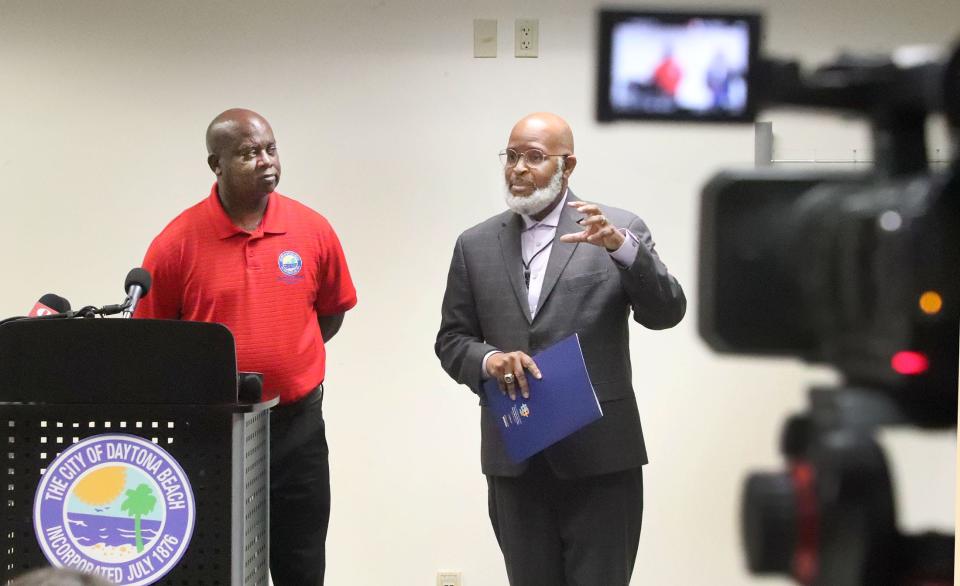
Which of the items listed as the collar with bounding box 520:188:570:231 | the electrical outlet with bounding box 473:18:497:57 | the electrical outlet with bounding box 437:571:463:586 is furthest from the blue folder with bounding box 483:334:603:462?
the electrical outlet with bounding box 473:18:497:57

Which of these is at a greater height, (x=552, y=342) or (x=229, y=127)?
(x=229, y=127)

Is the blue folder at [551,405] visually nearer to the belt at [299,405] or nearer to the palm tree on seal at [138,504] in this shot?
the belt at [299,405]

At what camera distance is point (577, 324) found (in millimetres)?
1975

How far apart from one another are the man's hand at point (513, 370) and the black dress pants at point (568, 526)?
0.74 feet

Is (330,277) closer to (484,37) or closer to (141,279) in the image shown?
(141,279)

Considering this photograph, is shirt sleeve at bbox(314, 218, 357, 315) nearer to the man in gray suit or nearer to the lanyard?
the man in gray suit

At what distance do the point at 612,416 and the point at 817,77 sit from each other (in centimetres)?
170

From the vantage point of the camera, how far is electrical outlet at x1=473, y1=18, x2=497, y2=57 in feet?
9.99

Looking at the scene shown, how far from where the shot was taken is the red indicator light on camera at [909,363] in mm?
293

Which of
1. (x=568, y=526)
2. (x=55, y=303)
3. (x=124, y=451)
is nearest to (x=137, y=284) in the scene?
(x=55, y=303)

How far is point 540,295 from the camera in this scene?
78.6 inches

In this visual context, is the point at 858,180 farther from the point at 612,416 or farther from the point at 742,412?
the point at 742,412

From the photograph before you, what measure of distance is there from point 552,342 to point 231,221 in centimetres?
85

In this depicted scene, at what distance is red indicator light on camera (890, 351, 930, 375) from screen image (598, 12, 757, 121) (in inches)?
4.2
